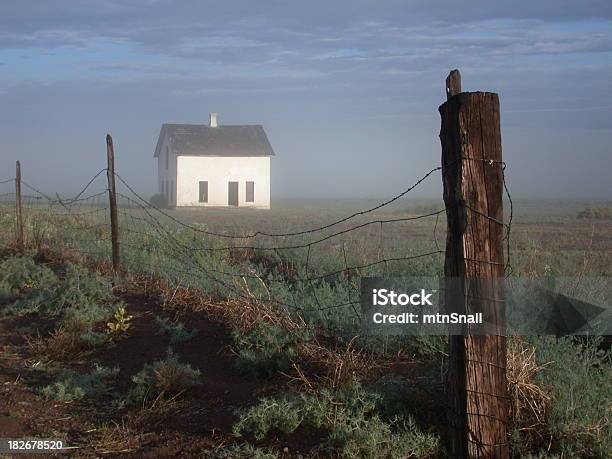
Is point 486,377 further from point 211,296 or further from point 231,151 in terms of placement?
point 231,151

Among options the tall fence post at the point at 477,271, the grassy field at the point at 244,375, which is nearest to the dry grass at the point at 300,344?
the grassy field at the point at 244,375

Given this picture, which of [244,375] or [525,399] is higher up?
[525,399]

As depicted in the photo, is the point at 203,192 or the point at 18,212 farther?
the point at 203,192

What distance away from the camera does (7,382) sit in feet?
24.1

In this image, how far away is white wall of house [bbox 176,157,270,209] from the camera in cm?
4594

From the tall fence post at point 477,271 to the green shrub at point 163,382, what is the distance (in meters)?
2.59

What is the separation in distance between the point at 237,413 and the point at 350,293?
294cm

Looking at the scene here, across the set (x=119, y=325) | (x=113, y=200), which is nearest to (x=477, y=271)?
(x=119, y=325)

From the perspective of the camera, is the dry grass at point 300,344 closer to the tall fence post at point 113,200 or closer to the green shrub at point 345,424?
the green shrub at point 345,424

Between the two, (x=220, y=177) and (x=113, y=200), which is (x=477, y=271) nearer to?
(x=113, y=200)

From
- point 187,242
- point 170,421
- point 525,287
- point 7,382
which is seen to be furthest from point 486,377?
point 187,242

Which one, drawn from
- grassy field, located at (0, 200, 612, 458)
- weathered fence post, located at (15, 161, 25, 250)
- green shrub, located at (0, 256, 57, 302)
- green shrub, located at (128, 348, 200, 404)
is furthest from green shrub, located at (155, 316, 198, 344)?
weathered fence post, located at (15, 161, 25, 250)

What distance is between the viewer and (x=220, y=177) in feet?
154

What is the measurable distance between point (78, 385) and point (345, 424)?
116 inches
